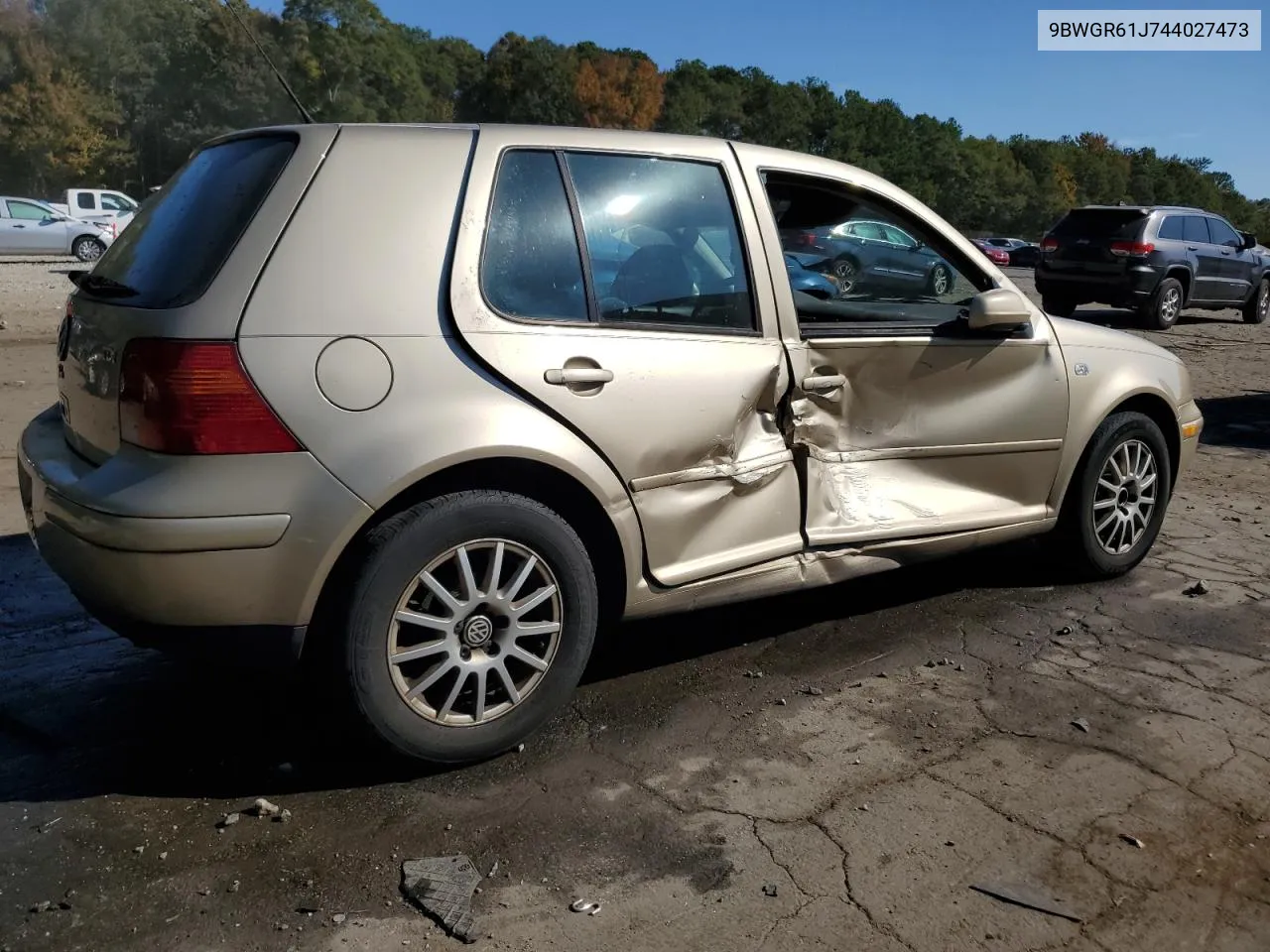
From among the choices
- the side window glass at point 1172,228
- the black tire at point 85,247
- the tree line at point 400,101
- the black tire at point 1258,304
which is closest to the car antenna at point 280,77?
the side window glass at point 1172,228

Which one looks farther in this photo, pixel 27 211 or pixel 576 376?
pixel 27 211

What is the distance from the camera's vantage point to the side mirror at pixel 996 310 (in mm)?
4105

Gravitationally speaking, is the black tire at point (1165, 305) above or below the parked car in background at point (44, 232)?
below

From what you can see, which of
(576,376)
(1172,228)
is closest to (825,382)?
(576,376)

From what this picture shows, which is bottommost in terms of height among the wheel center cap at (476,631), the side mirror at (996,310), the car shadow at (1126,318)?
the car shadow at (1126,318)

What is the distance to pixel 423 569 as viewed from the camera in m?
2.94

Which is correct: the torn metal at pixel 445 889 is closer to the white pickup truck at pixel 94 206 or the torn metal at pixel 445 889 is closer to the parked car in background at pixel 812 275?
the parked car in background at pixel 812 275

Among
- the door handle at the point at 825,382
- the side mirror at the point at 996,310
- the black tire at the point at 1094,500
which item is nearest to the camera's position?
the door handle at the point at 825,382

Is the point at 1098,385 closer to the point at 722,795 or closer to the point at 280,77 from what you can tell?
the point at 722,795

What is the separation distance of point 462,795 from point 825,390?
71.5 inches

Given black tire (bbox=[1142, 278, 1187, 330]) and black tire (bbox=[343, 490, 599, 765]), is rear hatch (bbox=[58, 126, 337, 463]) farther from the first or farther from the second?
black tire (bbox=[1142, 278, 1187, 330])

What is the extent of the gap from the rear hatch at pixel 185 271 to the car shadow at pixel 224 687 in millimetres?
818

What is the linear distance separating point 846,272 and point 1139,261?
13854mm

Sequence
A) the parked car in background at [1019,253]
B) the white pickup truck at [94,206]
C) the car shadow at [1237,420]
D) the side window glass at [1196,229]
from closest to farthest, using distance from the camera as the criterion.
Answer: the car shadow at [1237,420]
the side window glass at [1196,229]
the white pickup truck at [94,206]
the parked car in background at [1019,253]
